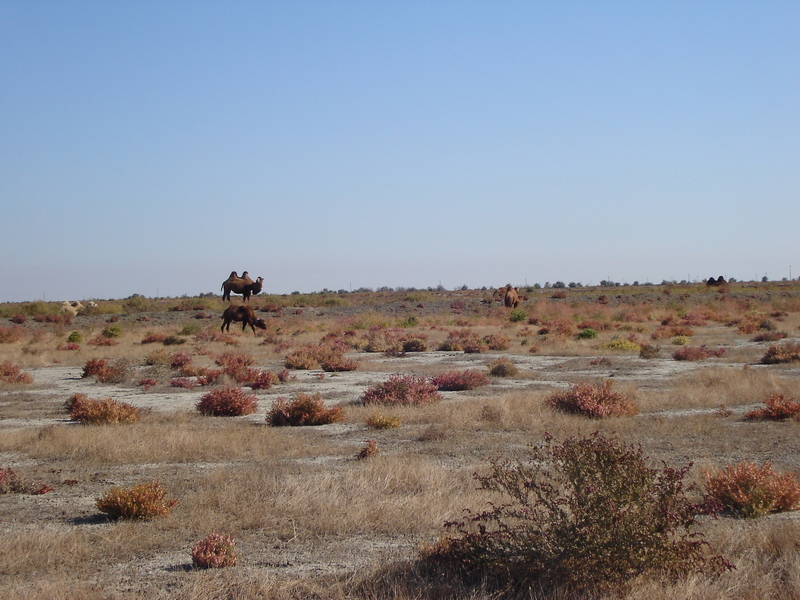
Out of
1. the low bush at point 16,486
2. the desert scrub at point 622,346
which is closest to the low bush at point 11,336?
the desert scrub at point 622,346

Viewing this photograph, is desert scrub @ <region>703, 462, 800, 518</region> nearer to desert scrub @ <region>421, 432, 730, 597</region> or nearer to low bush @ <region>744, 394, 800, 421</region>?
desert scrub @ <region>421, 432, 730, 597</region>

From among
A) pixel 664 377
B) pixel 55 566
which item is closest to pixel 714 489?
pixel 55 566

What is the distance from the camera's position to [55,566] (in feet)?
18.4

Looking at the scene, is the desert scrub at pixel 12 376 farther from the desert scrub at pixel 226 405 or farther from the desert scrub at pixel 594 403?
the desert scrub at pixel 594 403

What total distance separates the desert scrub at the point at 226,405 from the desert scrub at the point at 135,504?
664 centimetres

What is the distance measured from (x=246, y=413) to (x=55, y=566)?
8.29 m

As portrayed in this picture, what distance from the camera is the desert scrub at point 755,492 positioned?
6684mm

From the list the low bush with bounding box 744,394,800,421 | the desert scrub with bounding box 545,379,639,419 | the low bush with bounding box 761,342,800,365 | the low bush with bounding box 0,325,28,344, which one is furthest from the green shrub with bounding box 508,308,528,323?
the low bush with bounding box 744,394,800,421

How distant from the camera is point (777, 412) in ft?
38.5

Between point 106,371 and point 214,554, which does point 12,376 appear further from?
point 214,554

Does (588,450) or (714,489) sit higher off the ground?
(588,450)

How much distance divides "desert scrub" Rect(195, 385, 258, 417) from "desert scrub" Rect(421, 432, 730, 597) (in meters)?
8.87

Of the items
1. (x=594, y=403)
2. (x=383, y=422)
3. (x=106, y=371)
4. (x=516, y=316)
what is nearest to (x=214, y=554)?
(x=383, y=422)

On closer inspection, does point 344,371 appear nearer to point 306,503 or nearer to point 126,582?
point 306,503
